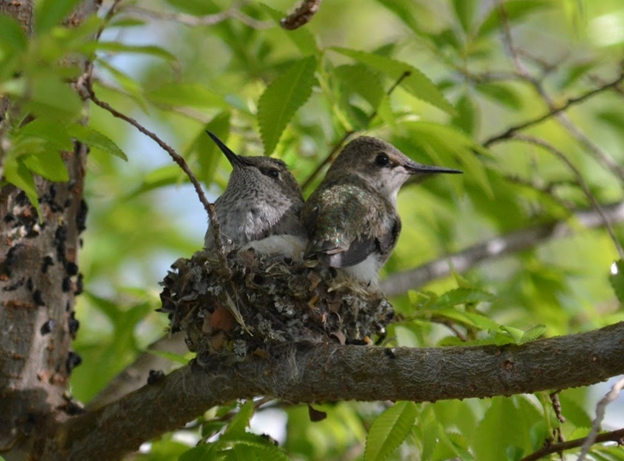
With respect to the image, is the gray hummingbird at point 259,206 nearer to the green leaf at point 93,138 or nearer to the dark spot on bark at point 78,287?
the dark spot on bark at point 78,287

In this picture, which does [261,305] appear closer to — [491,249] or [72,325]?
[72,325]

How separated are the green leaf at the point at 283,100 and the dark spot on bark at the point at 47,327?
3.72 ft

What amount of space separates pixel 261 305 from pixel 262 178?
1.07 meters

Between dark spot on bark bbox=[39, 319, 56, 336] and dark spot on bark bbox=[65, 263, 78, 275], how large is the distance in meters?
0.22

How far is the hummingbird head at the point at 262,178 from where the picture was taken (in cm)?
434

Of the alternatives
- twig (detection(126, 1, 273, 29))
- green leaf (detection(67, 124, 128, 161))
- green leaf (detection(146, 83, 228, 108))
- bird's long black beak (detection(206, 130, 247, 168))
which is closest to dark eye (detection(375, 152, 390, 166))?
bird's long black beak (detection(206, 130, 247, 168))

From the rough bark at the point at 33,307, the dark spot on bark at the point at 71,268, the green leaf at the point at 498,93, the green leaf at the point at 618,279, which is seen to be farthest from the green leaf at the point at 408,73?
the green leaf at the point at 498,93

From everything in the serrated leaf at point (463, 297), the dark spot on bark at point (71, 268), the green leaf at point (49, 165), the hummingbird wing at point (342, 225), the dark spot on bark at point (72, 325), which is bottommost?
the serrated leaf at point (463, 297)

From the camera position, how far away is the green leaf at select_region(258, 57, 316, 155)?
10.9 feet

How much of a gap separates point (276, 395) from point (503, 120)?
790 cm

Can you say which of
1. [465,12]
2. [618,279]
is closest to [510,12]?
[465,12]

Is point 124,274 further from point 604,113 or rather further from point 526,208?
point 604,113

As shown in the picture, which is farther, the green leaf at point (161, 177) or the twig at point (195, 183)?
the green leaf at point (161, 177)

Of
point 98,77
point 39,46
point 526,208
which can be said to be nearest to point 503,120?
point 526,208
